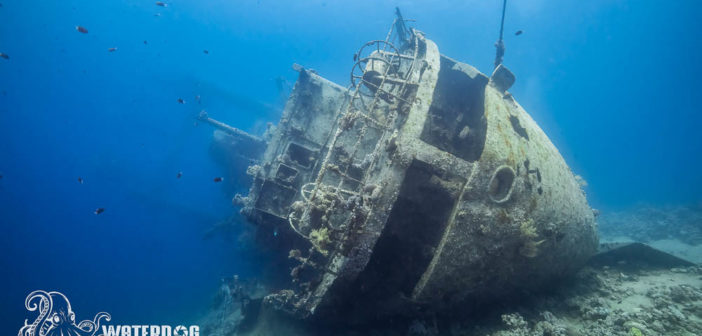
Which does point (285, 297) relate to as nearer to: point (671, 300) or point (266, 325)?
point (266, 325)

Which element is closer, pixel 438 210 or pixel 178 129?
pixel 438 210

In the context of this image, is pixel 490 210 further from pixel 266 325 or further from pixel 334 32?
pixel 334 32

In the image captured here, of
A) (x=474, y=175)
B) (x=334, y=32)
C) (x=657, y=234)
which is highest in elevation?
(x=334, y=32)

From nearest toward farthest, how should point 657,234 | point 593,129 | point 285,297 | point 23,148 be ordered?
point 285,297 → point 657,234 → point 23,148 → point 593,129

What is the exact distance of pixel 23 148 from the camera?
55.1m

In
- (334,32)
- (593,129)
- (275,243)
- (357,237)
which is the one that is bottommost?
(275,243)

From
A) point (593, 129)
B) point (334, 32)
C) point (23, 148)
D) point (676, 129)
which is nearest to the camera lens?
point (23, 148)

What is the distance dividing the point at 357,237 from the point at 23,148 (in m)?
83.1

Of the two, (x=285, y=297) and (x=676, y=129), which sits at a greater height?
(x=676, y=129)

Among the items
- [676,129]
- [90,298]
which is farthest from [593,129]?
[90,298]

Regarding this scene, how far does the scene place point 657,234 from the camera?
20.4 m

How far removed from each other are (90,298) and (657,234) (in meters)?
54.2

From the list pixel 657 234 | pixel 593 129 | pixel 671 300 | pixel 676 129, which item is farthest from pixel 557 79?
pixel 671 300

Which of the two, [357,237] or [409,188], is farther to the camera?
[409,188]
